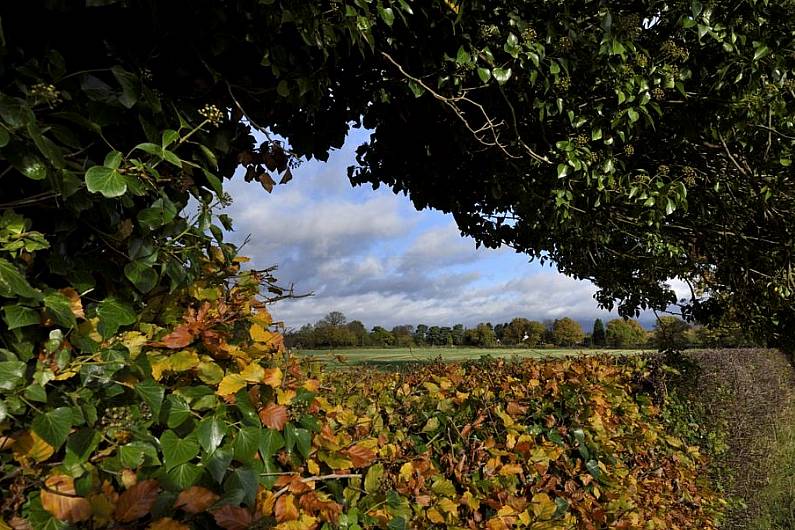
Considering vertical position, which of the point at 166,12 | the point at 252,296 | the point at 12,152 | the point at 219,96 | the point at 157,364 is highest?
the point at 166,12

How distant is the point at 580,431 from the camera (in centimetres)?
364

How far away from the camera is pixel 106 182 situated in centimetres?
152

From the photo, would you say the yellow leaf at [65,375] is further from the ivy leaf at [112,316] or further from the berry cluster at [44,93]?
the berry cluster at [44,93]

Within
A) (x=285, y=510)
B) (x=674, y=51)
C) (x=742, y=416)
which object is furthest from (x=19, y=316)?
(x=742, y=416)

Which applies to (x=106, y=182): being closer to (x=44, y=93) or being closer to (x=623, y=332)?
(x=44, y=93)

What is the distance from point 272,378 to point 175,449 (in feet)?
1.26

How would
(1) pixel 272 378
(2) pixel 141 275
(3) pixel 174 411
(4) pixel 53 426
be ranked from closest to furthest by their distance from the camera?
(4) pixel 53 426 < (3) pixel 174 411 < (2) pixel 141 275 < (1) pixel 272 378

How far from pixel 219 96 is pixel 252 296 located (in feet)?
3.22

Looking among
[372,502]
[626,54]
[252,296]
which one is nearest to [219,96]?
[252,296]

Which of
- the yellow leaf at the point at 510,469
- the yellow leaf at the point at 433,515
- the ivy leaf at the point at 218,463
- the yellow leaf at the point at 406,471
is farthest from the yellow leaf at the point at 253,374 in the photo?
the yellow leaf at the point at 510,469

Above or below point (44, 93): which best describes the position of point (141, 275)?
below

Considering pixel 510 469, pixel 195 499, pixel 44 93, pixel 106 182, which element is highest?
pixel 44 93

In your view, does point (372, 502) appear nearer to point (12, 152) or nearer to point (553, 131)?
point (12, 152)

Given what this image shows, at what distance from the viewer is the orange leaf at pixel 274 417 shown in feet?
5.79
